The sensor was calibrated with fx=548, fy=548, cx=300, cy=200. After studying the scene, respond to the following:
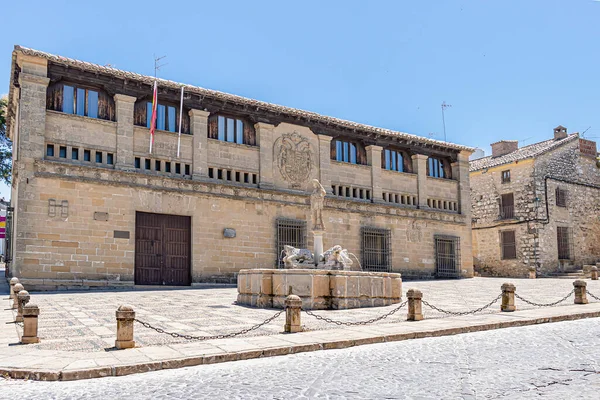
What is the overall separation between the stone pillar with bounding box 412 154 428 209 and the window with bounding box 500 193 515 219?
759 centimetres

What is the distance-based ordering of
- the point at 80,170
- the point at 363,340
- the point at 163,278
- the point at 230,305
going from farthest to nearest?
the point at 163,278, the point at 80,170, the point at 230,305, the point at 363,340

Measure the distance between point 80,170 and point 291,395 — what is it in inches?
598

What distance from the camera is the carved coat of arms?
77.0 ft

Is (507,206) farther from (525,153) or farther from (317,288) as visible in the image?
(317,288)

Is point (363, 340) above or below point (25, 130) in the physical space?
below

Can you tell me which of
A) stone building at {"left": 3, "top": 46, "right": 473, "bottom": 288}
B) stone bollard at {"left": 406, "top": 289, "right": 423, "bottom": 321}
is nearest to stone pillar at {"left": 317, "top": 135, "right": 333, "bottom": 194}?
stone building at {"left": 3, "top": 46, "right": 473, "bottom": 288}

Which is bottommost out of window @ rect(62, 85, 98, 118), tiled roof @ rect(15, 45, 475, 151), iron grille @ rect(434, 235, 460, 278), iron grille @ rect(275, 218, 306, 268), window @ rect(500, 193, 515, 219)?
iron grille @ rect(434, 235, 460, 278)

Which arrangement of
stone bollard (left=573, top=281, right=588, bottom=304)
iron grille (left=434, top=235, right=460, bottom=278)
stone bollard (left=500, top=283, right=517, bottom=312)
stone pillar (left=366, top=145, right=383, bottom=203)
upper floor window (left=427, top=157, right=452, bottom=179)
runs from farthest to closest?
upper floor window (left=427, top=157, right=452, bottom=179) → iron grille (left=434, top=235, right=460, bottom=278) → stone pillar (left=366, top=145, right=383, bottom=203) → stone bollard (left=573, top=281, right=588, bottom=304) → stone bollard (left=500, top=283, right=517, bottom=312)

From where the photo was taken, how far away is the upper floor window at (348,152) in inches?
1006

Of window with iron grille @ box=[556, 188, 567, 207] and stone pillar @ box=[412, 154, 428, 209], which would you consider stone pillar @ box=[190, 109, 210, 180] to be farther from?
window with iron grille @ box=[556, 188, 567, 207]

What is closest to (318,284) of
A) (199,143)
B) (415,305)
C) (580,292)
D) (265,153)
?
(415,305)

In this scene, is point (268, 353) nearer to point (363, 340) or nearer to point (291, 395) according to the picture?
point (363, 340)

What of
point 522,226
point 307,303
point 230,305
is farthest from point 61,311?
point 522,226

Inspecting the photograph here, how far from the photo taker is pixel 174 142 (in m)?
20.8
